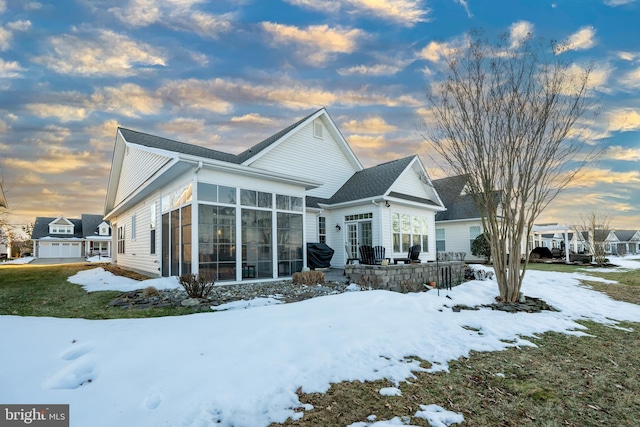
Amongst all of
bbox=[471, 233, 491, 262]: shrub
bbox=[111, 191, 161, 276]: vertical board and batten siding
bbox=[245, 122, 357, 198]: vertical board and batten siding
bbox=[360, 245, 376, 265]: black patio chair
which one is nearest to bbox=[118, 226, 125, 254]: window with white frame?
bbox=[111, 191, 161, 276]: vertical board and batten siding

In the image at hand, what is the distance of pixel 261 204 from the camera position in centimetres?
1014

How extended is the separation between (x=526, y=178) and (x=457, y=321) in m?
3.75

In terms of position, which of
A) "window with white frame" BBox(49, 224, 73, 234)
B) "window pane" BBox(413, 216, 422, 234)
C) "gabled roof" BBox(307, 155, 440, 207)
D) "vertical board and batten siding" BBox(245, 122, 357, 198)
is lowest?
"window pane" BBox(413, 216, 422, 234)

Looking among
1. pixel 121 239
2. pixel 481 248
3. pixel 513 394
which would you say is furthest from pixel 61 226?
pixel 513 394

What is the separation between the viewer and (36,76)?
485 inches

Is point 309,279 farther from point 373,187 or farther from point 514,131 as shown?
point 373,187

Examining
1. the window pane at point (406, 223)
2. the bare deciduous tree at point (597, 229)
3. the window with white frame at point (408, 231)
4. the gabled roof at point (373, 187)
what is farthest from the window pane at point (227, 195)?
the bare deciduous tree at point (597, 229)

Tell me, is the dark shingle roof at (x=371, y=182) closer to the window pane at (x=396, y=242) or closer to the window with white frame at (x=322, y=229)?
the window with white frame at (x=322, y=229)

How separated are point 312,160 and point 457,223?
432 inches

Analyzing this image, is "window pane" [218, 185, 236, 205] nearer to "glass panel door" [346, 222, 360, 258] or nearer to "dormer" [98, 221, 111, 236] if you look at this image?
"glass panel door" [346, 222, 360, 258]

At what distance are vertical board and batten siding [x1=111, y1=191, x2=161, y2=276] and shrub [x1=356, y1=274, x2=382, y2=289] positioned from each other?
7.39 meters

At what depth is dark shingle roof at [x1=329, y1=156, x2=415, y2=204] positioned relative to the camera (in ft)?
46.0

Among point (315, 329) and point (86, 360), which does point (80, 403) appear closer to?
point (86, 360)

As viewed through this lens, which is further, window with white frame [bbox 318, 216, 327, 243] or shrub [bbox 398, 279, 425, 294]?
window with white frame [bbox 318, 216, 327, 243]
